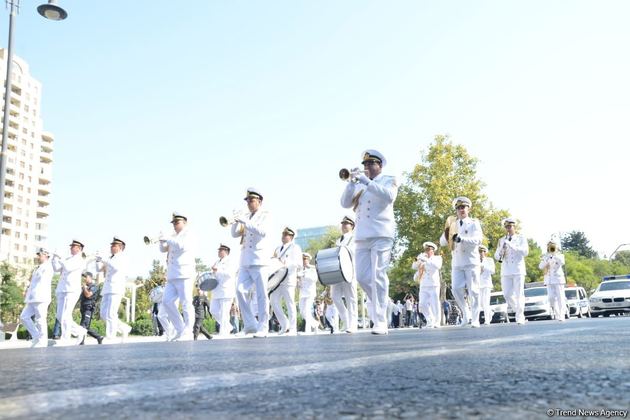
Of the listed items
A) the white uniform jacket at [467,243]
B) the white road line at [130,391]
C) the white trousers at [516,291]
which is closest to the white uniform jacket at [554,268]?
the white trousers at [516,291]

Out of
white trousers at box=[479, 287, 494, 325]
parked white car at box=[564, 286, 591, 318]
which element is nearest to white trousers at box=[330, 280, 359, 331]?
white trousers at box=[479, 287, 494, 325]

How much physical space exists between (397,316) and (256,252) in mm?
30255

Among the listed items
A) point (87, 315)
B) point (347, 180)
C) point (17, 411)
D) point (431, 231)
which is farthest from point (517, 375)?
point (431, 231)

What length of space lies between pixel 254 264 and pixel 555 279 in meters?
11.1

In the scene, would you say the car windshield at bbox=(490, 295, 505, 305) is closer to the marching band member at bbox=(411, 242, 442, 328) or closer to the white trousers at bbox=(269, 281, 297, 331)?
the marching band member at bbox=(411, 242, 442, 328)

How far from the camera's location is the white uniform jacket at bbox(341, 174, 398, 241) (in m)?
9.26

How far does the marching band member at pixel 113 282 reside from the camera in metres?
14.7

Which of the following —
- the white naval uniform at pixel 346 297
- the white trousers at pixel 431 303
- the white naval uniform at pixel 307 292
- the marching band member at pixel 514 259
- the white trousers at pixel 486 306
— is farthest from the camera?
the white naval uniform at pixel 307 292

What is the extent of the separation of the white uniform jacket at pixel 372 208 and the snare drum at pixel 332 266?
8.81 feet

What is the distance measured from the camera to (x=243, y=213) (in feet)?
37.6

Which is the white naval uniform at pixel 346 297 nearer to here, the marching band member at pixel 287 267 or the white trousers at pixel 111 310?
the marching band member at pixel 287 267

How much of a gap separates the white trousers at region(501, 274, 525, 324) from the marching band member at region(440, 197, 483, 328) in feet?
7.42

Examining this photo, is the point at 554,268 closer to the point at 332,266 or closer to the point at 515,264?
the point at 515,264

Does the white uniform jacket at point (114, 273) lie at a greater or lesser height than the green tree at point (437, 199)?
lesser
